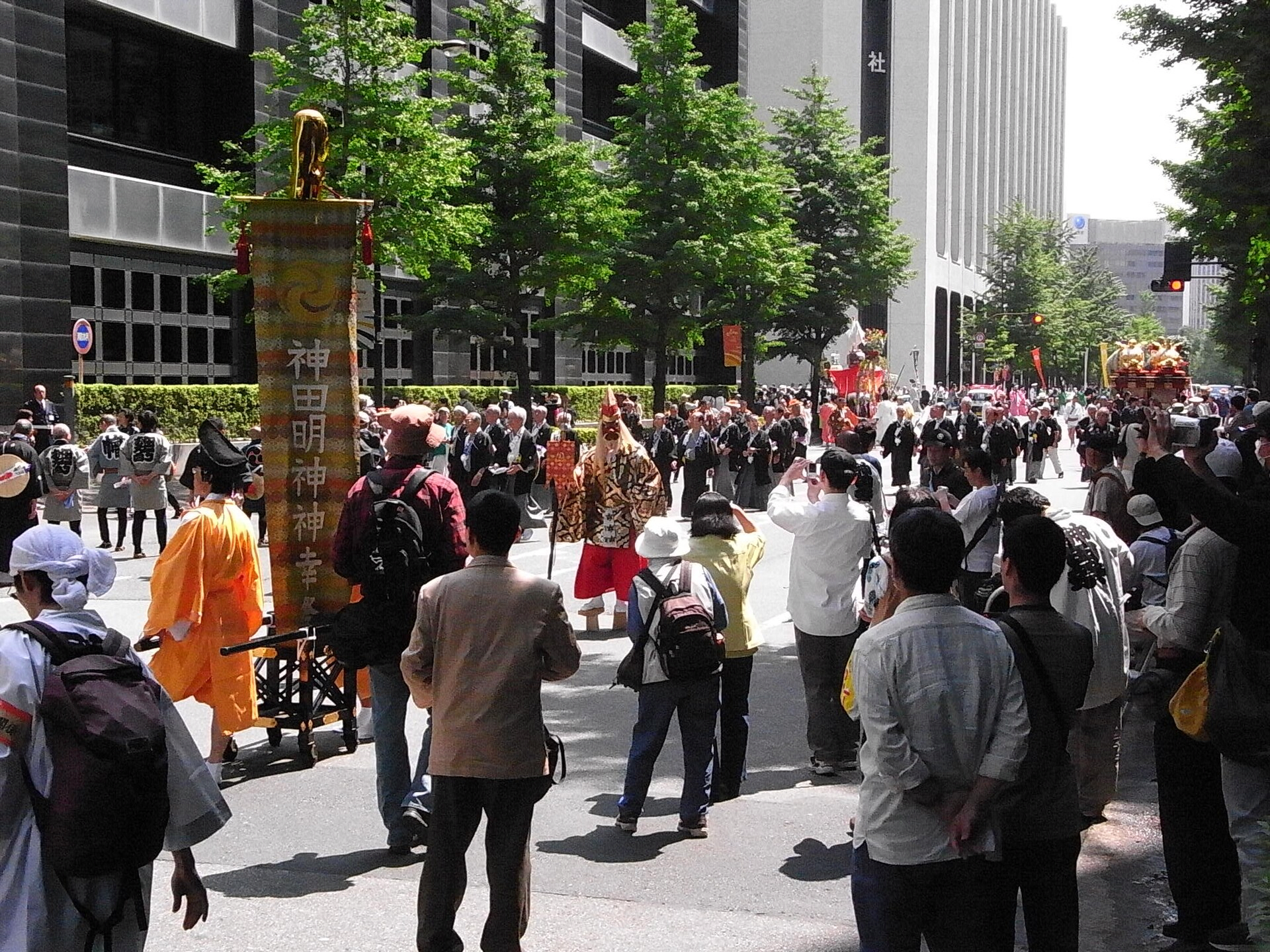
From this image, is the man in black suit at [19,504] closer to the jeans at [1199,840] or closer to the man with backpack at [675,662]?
the man with backpack at [675,662]

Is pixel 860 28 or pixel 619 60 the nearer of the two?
pixel 619 60

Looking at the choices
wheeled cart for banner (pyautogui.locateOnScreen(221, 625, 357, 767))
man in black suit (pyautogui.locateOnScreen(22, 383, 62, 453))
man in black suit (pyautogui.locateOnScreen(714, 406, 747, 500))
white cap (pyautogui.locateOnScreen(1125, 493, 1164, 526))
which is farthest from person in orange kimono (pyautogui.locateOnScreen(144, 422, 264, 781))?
man in black suit (pyautogui.locateOnScreen(714, 406, 747, 500))

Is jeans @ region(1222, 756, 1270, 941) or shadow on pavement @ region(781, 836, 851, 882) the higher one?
jeans @ region(1222, 756, 1270, 941)

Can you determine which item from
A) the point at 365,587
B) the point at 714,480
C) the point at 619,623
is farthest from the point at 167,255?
the point at 365,587

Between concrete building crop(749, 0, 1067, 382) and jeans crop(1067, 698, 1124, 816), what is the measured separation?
2566 inches

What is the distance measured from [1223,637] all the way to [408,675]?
112 inches

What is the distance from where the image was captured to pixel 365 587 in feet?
22.6

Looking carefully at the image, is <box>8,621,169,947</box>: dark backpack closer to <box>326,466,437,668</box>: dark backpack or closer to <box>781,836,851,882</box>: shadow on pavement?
<box>326,466,437,668</box>: dark backpack

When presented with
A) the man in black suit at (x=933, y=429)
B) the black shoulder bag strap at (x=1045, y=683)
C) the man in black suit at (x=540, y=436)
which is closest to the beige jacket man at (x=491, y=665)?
the black shoulder bag strap at (x=1045, y=683)

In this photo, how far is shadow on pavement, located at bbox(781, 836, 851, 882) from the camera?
21.2 ft

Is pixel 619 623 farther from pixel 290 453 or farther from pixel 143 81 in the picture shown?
pixel 143 81

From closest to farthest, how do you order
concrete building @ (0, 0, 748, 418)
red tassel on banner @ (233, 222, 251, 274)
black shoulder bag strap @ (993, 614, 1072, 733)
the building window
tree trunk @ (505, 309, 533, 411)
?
1. black shoulder bag strap @ (993, 614, 1072, 733)
2. red tassel on banner @ (233, 222, 251, 274)
3. concrete building @ (0, 0, 748, 418)
4. the building window
5. tree trunk @ (505, 309, 533, 411)

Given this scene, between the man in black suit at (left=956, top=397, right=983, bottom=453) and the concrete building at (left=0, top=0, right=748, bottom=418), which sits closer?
the man in black suit at (left=956, top=397, right=983, bottom=453)

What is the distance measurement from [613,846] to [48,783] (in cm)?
357
